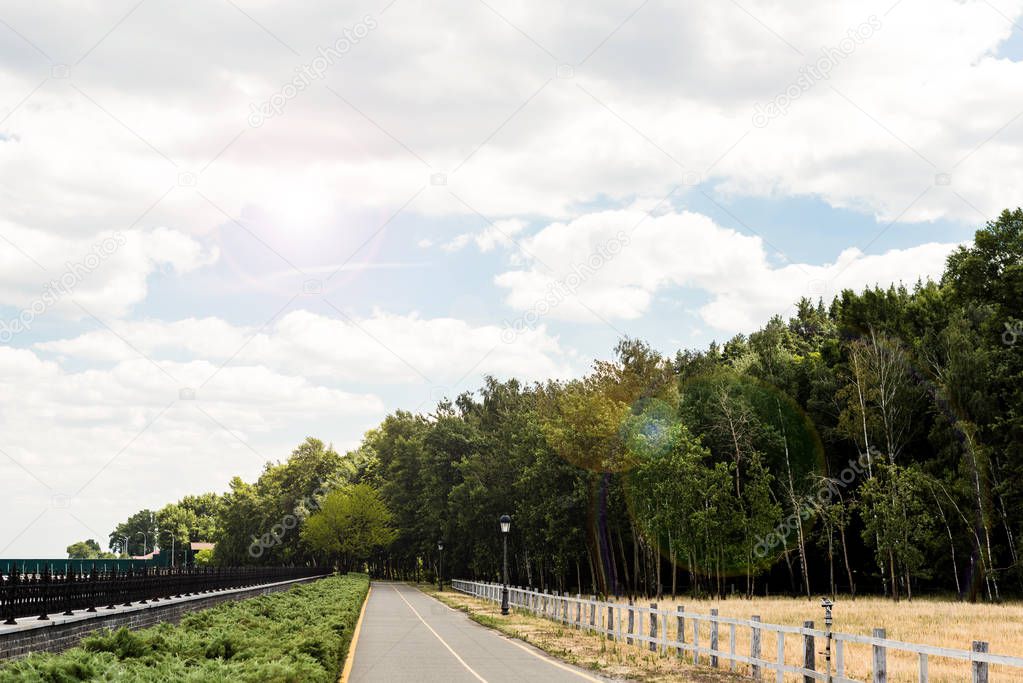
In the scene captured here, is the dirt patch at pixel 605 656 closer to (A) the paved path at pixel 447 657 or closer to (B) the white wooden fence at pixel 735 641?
(B) the white wooden fence at pixel 735 641

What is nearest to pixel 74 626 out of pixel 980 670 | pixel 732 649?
pixel 732 649

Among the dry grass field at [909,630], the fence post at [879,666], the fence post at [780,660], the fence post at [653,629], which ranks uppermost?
the fence post at [879,666]

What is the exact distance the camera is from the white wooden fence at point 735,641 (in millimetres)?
12031

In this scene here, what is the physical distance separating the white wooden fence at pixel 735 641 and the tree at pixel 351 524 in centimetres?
7033

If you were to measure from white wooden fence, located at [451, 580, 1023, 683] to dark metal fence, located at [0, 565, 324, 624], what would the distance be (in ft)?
40.0

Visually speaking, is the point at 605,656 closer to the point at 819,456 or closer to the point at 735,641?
the point at 735,641

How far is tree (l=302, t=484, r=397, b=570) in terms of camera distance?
107500 mm

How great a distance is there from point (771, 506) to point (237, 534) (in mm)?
103274

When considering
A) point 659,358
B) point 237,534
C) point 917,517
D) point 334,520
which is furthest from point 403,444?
point 917,517

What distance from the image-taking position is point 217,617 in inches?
774

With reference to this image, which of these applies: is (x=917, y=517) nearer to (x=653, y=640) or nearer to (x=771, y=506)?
(x=771, y=506)

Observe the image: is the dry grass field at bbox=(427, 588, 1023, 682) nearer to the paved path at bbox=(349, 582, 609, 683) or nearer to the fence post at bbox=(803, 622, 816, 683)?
the paved path at bbox=(349, 582, 609, 683)

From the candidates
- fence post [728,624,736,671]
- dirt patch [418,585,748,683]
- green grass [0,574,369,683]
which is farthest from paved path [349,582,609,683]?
fence post [728,624,736,671]

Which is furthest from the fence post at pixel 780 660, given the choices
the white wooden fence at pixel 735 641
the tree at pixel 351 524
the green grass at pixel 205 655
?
the tree at pixel 351 524
